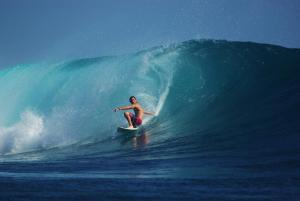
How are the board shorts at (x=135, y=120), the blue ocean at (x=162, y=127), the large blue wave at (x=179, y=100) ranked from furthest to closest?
1. the board shorts at (x=135, y=120)
2. the large blue wave at (x=179, y=100)
3. the blue ocean at (x=162, y=127)

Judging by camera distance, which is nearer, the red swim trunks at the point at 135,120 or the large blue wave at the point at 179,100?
the large blue wave at the point at 179,100

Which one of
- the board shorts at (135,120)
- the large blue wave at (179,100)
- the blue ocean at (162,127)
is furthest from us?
the board shorts at (135,120)

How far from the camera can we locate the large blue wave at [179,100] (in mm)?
9609

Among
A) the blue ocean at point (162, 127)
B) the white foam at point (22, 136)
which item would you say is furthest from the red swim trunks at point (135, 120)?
the white foam at point (22, 136)

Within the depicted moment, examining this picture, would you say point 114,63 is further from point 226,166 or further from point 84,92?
point 226,166

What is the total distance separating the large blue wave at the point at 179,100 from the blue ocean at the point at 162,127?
0.13 ft

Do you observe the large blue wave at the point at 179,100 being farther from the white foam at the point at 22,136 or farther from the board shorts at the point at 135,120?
the board shorts at the point at 135,120

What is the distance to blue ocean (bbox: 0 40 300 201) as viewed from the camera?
5062 millimetres

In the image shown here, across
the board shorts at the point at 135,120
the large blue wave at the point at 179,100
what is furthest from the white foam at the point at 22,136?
the board shorts at the point at 135,120

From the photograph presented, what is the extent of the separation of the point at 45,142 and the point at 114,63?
8.48 metres

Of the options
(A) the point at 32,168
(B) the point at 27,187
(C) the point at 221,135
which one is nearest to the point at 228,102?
(C) the point at 221,135

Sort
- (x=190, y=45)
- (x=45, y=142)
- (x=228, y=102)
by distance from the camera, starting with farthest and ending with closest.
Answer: (x=190, y=45), (x=228, y=102), (x=45, y=142)

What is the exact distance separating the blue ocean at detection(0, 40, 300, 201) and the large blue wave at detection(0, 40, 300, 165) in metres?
0.04

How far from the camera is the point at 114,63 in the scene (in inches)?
810
